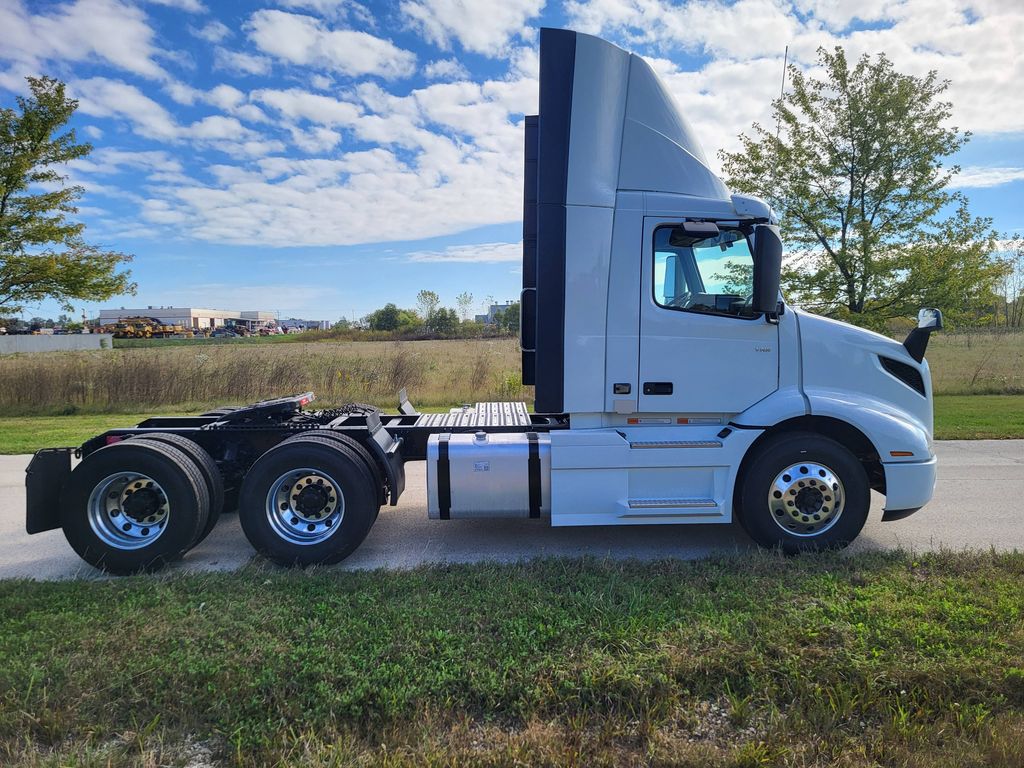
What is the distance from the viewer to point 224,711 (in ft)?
9.88

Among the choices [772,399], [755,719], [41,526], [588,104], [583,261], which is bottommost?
[755,719]

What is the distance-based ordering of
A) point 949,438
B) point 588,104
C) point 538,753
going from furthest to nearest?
point 949,438, point 588,104, point 538,753

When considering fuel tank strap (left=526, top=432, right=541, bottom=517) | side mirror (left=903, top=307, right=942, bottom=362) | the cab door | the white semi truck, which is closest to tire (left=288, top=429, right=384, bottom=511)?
the white semi truck

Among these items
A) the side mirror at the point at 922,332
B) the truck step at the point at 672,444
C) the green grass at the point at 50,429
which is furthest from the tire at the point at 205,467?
the green grass at the point at 50,429

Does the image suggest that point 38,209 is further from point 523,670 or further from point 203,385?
point 523,670

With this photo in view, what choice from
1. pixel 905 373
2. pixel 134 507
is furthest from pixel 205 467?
pixel 905 373

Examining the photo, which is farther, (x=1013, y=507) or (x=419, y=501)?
(x=419, y=501)

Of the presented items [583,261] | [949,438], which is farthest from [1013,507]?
[583,261]

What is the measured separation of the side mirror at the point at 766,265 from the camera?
15.8 feet

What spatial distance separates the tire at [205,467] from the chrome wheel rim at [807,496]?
4.65 meters

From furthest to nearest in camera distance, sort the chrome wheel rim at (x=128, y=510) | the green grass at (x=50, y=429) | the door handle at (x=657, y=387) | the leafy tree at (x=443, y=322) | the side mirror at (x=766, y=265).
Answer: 1. the leafy tree at (x=443, y=322)
2. the green grass at (x=50, y=429)
3. the door handle at (x=657, y=387)
4. the chrome wheel rim at (x=128, y=510)
5. the side mirror at (x=766, y=265)

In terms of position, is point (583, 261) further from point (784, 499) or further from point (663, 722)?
point (663, 722)

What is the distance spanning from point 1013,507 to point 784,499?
3286 millimetres

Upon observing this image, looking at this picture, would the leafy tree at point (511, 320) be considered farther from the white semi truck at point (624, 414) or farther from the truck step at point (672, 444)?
the truck step at point (672, 444)
